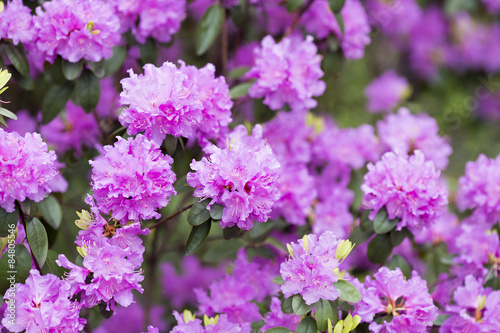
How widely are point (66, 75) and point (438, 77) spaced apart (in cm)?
223

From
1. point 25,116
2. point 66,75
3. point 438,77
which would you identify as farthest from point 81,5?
point 438,77

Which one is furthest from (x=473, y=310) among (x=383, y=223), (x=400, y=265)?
(x=383, y=223)

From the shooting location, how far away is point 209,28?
2.00m

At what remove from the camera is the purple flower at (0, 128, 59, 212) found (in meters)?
1.37

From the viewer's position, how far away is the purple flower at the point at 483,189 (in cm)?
185

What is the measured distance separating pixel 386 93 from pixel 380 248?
1.39 metres

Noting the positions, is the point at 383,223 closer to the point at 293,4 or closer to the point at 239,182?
the point at 239,182

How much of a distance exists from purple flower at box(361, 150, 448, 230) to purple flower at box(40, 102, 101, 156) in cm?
105

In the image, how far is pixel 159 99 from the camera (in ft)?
4.68

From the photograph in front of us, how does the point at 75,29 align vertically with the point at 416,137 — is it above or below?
above

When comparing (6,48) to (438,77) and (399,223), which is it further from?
(438,77)

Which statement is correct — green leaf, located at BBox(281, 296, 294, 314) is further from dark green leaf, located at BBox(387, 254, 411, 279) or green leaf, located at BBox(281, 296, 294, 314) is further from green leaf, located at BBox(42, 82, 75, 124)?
green leaf, located at BBox(42, 82, 75, 124)

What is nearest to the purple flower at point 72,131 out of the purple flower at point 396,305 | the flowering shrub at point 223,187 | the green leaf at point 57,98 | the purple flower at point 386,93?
the flowering shrub at point 223,187

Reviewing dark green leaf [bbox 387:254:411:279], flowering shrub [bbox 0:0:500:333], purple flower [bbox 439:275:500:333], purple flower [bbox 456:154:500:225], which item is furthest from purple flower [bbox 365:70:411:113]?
purple flower [bbox 439:275:500:333]
